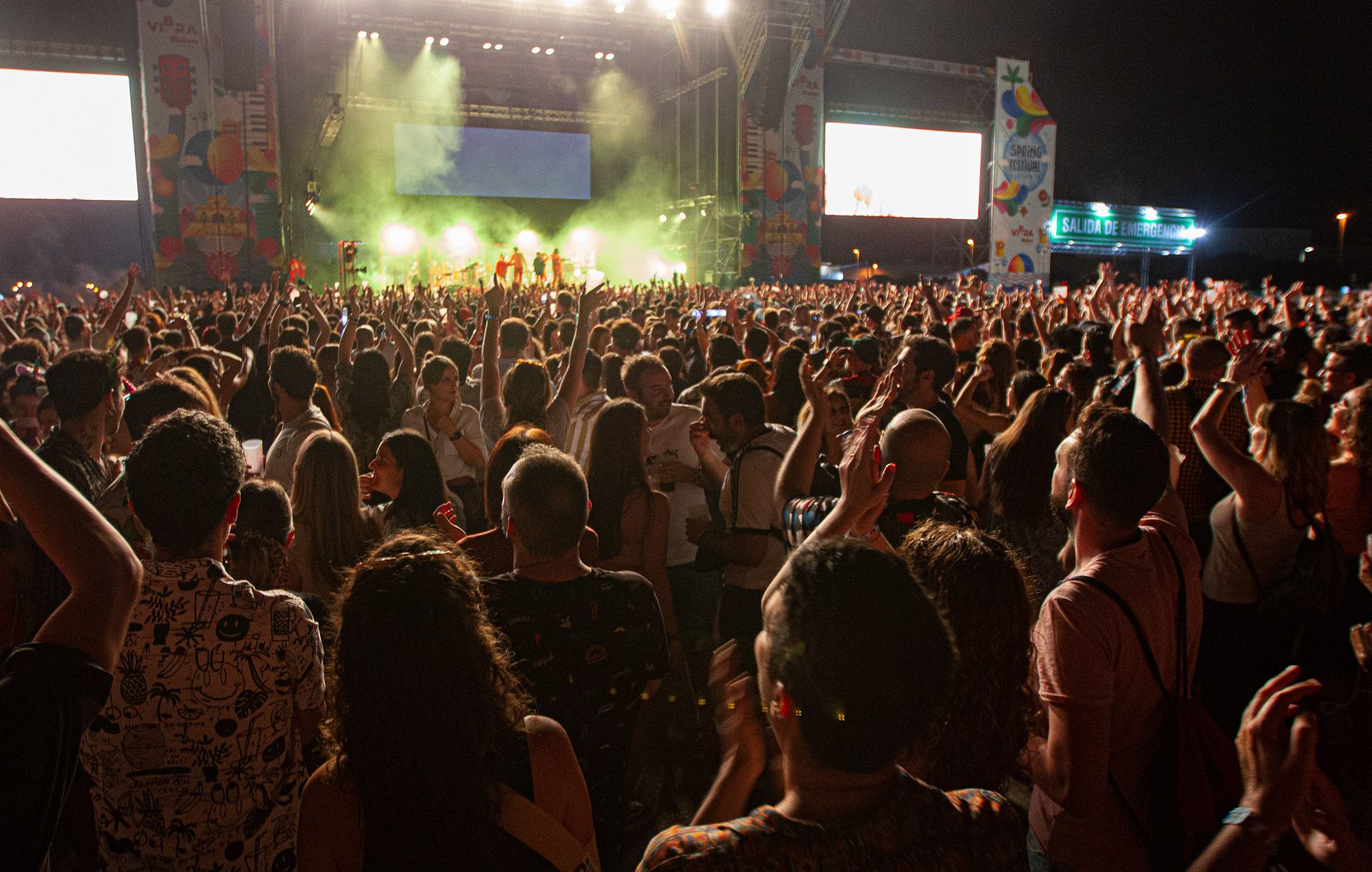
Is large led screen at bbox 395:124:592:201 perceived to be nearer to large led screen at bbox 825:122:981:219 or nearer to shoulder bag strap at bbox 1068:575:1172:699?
large led screen at bbox 825:122:981:219

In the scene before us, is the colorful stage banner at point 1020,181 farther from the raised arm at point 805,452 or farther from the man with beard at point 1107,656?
the man with beard at point 1107,656

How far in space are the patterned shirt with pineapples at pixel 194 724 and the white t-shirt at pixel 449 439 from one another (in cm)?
257

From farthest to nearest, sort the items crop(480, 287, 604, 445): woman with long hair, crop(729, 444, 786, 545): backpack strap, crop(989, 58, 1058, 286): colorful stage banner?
crop(989, 58, 1058, 286): colorful stage banner, crop(480, 287, 604, 445): woman with long hair, crop(729, 444, 786, 545): backpack strap

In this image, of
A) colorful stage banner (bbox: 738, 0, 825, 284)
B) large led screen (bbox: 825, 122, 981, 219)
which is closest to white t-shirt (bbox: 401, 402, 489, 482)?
colorful stage banner (bbox: 738, 0, 825, 284)

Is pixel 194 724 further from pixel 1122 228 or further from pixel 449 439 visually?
pixel 1122 228

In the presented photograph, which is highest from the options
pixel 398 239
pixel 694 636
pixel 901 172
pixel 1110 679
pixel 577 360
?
pixel 901 172

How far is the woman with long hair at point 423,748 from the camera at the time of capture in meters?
1.39

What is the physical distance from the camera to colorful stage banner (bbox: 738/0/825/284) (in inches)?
901

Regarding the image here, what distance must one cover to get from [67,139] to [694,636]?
73.9 ft

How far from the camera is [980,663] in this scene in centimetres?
171

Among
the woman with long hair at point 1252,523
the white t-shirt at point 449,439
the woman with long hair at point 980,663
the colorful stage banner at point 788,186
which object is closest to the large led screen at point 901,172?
the colorful stage banner at point 788,186

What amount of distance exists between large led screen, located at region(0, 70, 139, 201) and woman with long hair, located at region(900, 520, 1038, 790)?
77.3ft

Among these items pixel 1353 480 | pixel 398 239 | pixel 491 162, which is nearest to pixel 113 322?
pixel 1353 480

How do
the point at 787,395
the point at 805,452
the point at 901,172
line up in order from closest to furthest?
the point at 805,452, the point at 787,395, the point at 901,172
